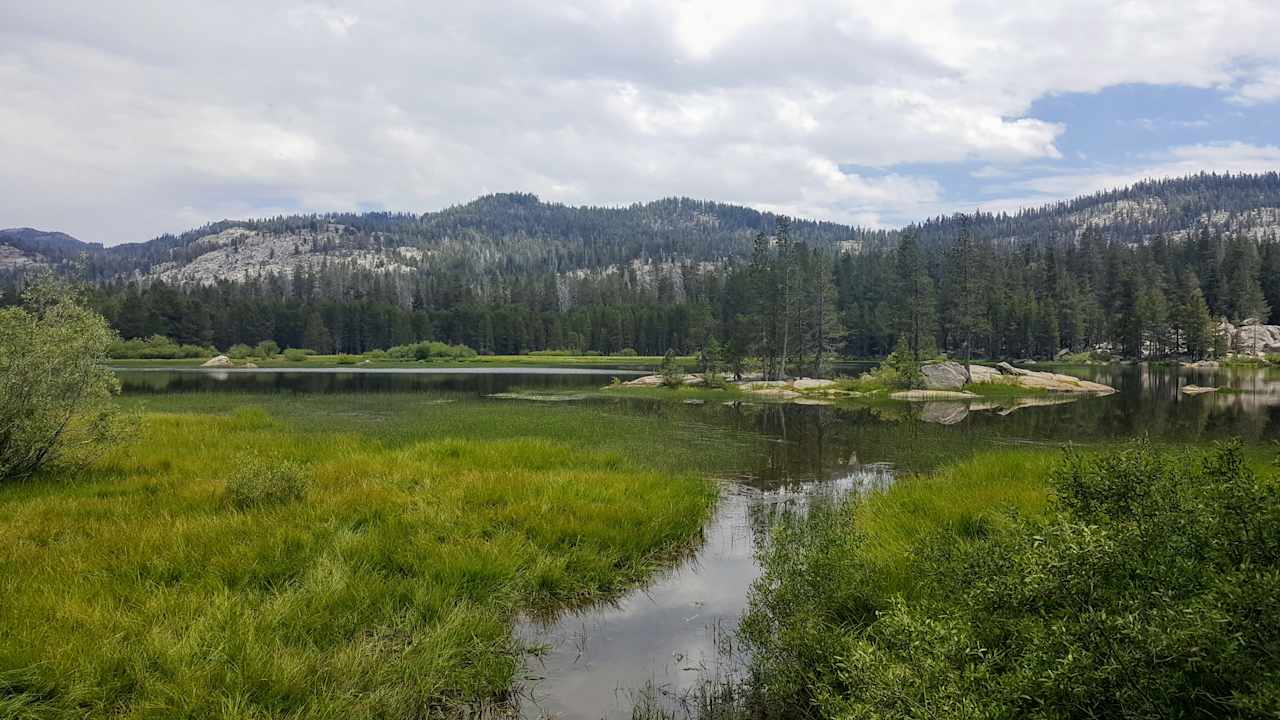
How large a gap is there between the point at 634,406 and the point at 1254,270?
475 feet

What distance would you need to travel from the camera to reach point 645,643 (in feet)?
30.4

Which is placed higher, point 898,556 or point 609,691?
point 898,556

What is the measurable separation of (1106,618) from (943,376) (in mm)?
61492

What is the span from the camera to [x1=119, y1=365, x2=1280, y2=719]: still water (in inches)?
→ 326

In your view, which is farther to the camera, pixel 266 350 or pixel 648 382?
pixel 266 350

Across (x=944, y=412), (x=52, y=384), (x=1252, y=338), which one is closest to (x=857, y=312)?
(x=1252, y=338)

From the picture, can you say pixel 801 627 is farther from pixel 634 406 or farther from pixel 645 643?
pixel 634 406

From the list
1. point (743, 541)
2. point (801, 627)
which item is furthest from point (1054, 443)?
point (801, 627)

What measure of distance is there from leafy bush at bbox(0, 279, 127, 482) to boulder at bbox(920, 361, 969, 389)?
58532 mm

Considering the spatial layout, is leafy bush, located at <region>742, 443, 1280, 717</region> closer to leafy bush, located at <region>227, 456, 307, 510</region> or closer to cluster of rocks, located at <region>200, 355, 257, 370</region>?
leafy bush, located at <region>227, 456, 307, 510</region>

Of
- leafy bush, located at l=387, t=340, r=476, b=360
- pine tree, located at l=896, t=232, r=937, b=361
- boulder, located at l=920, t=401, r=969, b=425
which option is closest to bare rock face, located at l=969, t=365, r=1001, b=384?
pine tree, located at l=896, t=232, r=937, b=361

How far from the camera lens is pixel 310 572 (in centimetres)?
952

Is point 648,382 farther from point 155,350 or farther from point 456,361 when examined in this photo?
point 155,350

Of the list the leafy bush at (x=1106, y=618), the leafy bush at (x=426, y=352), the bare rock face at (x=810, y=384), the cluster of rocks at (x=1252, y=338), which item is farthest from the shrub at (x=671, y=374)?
the cluster of rocks at (x=1252, y=338)
